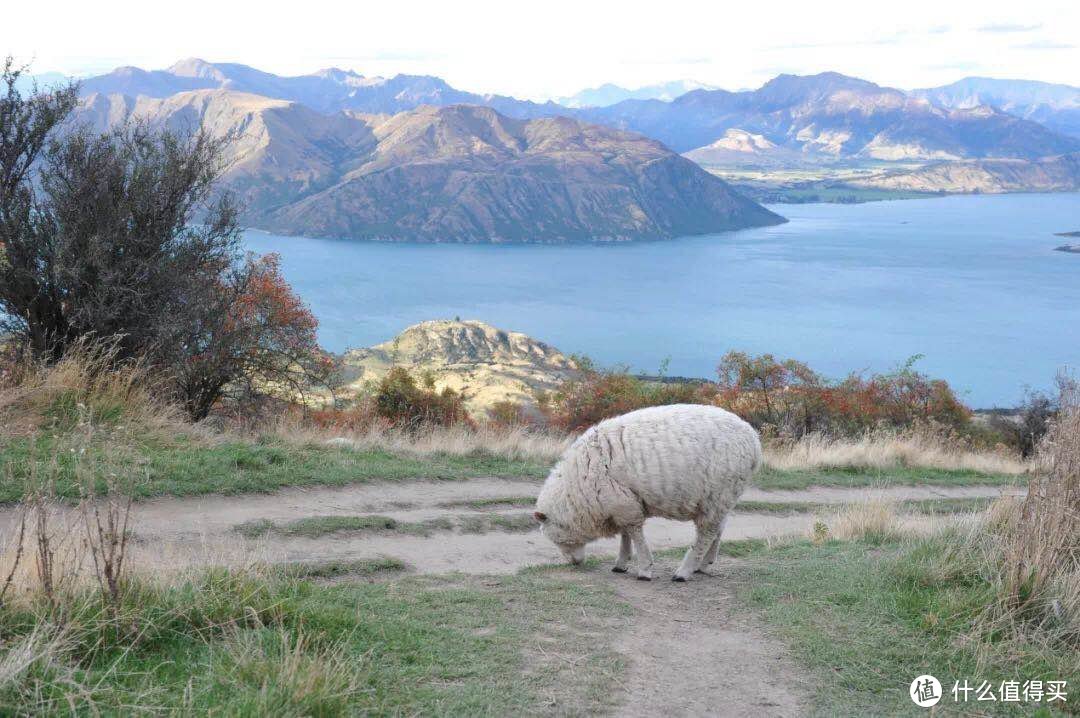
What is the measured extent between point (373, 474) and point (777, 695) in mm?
7841

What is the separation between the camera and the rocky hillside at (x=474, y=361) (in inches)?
2098

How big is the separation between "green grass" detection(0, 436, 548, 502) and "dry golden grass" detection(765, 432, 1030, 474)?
6.41m

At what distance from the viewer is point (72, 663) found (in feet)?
14.2

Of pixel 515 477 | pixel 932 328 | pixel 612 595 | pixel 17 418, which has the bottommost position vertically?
pixel 932 328

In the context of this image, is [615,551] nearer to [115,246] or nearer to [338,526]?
[338,526]

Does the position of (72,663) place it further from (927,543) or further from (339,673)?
(927,543)

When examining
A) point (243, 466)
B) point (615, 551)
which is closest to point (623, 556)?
point (615, 551)

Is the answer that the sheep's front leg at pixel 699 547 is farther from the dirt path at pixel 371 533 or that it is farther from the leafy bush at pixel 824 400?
the leafy bush at pixel 824 400

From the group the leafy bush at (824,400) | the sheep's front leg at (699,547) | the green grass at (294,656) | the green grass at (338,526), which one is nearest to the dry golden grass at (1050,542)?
the sheep's front leg at (699,547)

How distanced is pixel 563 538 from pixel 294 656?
14.4 ft

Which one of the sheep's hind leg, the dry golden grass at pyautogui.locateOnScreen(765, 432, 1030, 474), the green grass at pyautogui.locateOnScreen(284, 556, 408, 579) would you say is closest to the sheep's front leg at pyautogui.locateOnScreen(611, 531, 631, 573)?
the sheep's hind leg

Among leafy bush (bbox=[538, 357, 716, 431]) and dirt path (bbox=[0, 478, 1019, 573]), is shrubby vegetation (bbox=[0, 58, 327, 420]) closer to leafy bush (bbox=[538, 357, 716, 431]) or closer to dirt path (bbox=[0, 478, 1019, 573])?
dirt path (bbox=[0, 478, 1019, 573])

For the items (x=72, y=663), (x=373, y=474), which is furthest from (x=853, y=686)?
(x=373, y=474)

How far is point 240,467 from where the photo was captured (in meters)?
10.9
